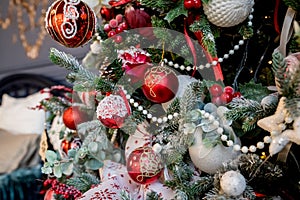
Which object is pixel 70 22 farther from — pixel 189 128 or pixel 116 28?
pixel 189 128

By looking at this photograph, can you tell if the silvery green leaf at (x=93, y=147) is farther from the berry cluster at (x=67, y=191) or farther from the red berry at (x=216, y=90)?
the red berry at (x=216, y=90)

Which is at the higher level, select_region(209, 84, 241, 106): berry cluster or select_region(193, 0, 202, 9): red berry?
select_region(193, 0, 202, 9): red berry

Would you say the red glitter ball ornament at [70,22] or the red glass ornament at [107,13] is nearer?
the red glitter ball ornament at [70,22]

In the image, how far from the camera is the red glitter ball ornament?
71 centimetres

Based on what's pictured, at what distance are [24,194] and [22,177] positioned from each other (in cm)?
9

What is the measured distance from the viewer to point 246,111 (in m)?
0.55

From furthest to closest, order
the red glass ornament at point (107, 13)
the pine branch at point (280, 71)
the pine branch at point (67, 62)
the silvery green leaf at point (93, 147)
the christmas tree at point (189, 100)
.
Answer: the red glass ornament at point (107, 13)
the silvery green leaf at point (93, 147)
the pine branch at point (67, 62)
the christmas tree at point (189, 100)
the pine branch at point (280, 71)

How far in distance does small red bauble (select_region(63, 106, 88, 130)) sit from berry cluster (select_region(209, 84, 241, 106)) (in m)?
0.34

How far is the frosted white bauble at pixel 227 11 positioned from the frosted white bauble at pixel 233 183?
0.73ft

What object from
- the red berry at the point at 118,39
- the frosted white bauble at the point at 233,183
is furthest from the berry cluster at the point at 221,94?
the red berry at the point at 118,39

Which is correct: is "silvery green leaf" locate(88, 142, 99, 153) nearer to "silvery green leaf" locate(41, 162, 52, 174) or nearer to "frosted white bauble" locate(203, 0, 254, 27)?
"silvery green leaf" locate(41, 162, 52, 174)

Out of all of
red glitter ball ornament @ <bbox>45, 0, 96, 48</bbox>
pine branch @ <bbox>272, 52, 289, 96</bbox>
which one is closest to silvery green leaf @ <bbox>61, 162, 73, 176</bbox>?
red glitter ball ornament @ <bbox>45, 0, 96, 48</bbox>

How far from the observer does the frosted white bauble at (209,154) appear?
59cm

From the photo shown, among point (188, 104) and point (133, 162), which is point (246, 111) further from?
point (133, 162)
